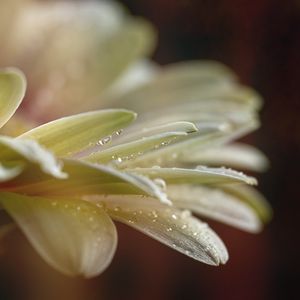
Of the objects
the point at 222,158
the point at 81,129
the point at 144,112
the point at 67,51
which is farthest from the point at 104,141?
the point at 67,51

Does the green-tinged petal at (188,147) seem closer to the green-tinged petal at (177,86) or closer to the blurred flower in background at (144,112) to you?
the blurred flower in background at (144,112)

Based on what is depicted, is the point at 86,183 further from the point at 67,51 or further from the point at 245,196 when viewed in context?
the point at 67,51

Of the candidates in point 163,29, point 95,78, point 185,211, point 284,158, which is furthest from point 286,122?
point 185,211

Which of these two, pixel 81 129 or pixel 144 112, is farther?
pixel 144 112

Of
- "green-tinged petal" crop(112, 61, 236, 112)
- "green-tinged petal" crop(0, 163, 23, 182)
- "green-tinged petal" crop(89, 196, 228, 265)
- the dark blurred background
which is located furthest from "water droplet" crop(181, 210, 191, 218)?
the dark blurred background

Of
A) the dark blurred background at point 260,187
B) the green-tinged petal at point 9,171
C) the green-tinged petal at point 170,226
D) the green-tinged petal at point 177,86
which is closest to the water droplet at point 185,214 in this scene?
the green-tinged petal at point 170,226

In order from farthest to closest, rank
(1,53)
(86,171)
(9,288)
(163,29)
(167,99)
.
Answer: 1. (163,29)
2. (9,288)
3. (1,53)
4. (167,99)
5. (86,171)

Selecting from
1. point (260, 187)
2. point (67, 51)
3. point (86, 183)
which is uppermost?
point (86, 183)

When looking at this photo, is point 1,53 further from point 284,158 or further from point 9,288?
point 284,158
